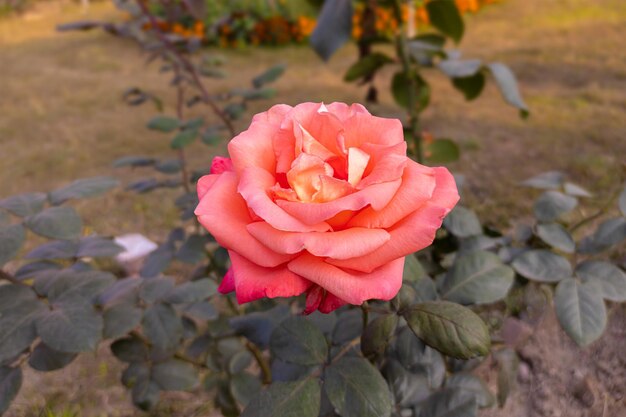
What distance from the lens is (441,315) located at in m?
0.68

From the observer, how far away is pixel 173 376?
3.59 feet

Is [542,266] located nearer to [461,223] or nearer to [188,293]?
[461,223]

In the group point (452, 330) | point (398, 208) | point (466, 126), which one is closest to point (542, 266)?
point (452, 330)

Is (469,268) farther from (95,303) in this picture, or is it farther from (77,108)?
(77,108)

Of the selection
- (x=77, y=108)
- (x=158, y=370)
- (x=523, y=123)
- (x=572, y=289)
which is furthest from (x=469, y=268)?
(x=77, y=108)

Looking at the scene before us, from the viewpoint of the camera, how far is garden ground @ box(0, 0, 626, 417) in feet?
4.40

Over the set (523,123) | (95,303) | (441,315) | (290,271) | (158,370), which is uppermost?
(290,271)

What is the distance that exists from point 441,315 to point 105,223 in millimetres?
1913

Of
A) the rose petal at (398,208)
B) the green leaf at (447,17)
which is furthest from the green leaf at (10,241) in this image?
the green leaf at (447,17)

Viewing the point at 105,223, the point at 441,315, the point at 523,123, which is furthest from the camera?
the point at 523,123

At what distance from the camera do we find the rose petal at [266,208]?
55cm

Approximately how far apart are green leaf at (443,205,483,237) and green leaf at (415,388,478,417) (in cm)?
31

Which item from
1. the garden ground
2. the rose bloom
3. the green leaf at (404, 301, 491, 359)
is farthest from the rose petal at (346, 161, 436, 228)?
the garden ground

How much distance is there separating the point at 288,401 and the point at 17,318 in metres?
0.45
